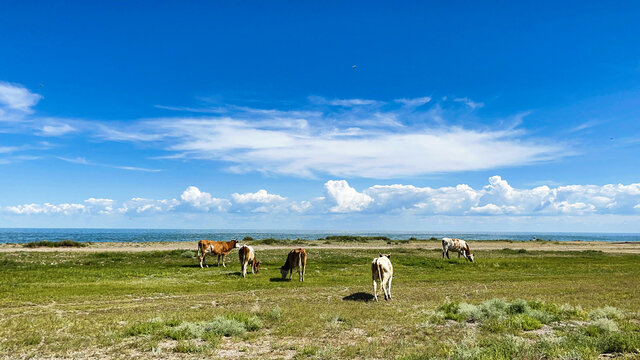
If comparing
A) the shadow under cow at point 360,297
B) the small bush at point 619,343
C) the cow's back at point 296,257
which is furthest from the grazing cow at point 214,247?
the small bush at point 619,343

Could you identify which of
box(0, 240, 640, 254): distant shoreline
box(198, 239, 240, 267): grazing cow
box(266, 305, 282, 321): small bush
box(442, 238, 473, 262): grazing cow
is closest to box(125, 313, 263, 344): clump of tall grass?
box(266, 305, 282, 321): small bush

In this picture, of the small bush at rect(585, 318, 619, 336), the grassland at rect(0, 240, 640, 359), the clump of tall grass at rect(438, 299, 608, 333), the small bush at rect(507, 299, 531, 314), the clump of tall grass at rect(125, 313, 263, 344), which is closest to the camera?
the grassland at rect(0, 240, 640, 359)

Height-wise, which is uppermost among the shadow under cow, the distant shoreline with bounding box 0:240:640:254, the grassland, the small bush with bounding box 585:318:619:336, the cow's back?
the cow's back

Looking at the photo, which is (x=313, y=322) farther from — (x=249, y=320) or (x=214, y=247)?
(x=214, y=247)

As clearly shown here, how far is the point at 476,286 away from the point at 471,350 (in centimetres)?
1530

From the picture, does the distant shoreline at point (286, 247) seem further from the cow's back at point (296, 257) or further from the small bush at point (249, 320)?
the small bush at point (249, 320)

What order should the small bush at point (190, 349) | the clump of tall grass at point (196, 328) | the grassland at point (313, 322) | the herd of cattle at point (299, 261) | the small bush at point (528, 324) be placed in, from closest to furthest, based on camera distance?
1. the grassland at point (313, 322)
2. the small bush at point (190, 349)
3. the clump of tall grass at point (196, 328)
4. the small bush at point (528, 324)
5. the herd of cattle at point (299, 261)

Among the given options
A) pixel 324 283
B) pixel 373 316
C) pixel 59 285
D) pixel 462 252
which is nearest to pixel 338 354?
pixel 373 316

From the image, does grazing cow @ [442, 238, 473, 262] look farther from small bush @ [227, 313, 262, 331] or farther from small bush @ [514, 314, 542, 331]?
small bush @ [227, 313, 262, 331]

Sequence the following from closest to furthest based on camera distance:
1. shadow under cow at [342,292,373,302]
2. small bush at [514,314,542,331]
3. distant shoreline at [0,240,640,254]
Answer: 1. small bush at [514,314,542,331]
2. shadow under cow at [342,292,373,302]
3. distant shoreline at [0,240,640,254]

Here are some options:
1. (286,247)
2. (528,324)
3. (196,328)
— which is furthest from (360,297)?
(286,247)

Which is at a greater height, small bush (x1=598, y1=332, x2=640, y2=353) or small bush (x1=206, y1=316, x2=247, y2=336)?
small bush (x1=598, y1=332, x2=640, y2=353)

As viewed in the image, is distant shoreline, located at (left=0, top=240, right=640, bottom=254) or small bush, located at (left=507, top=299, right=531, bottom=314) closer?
small bush, located at (left=507, top=299, right=531, bottom=314)

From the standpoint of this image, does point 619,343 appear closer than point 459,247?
Yes
